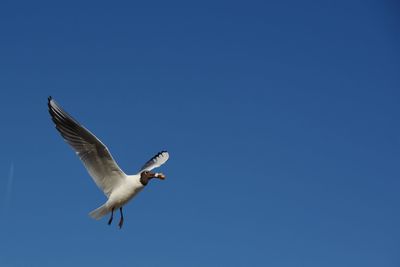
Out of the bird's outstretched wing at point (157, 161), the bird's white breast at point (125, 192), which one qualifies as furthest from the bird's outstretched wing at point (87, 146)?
the bird's outstretched wing at point (157, 161)

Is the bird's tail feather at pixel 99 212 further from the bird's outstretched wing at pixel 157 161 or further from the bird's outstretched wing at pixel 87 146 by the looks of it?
the bird's outstretched wing at pixel 157 161

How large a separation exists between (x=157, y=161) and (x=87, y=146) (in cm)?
339

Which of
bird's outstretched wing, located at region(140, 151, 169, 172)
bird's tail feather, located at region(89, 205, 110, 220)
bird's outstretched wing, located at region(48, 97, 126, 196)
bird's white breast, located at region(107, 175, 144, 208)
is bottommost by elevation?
bird's tail feather, located at region(89, 205, 110, 220)

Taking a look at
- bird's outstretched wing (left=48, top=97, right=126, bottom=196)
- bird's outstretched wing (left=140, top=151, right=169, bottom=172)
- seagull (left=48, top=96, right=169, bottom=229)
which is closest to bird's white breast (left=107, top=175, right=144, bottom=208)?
seagull (left=48, top=96, right=169, bottom=229)

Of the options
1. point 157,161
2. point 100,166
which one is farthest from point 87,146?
point 157,161

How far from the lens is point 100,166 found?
13.1 m

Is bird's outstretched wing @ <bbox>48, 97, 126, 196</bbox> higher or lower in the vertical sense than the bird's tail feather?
higher

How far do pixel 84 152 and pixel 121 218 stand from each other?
1382 millimetres

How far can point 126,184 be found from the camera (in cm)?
1304

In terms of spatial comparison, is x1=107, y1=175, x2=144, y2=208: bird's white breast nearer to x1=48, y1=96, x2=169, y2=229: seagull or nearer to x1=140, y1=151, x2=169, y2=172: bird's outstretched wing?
x1=48, y1=96, x2=169, y2=229: seagull

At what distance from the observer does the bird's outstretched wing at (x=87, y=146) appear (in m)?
12.8

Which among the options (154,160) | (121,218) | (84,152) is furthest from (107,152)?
(154,160)

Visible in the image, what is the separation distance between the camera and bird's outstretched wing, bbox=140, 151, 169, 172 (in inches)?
624

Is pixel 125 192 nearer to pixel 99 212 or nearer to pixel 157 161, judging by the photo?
pixel 99 212
